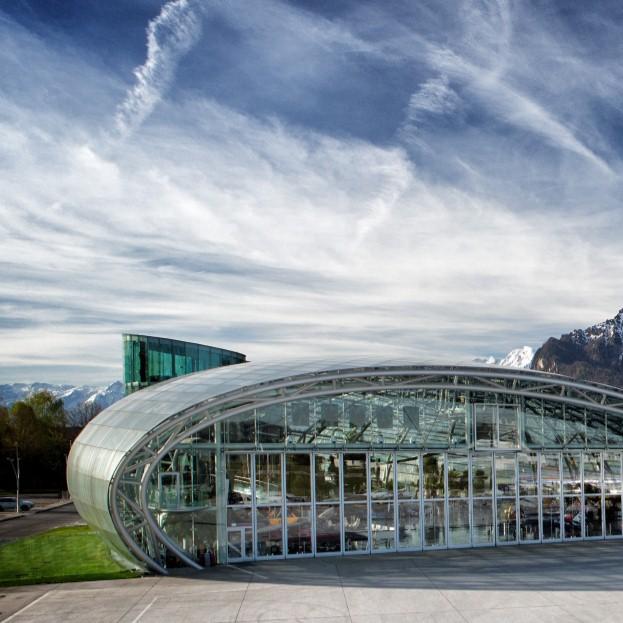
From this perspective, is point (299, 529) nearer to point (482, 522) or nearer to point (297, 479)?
point (297, 479)

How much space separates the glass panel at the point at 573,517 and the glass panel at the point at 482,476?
349cm

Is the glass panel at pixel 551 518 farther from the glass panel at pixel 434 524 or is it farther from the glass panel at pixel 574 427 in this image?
the glass panel at pixel 434 524

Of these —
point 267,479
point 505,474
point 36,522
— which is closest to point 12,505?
point 36,522

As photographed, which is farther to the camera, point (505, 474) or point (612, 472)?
point (612, 472)

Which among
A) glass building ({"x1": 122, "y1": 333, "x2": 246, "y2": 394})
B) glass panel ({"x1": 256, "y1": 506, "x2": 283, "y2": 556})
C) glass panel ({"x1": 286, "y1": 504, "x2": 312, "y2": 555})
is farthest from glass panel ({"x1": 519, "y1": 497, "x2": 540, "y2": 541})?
glass building ({"x1": 122, "y1": 333, "x2": 246, "y2": 394})

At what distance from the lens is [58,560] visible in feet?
89.1

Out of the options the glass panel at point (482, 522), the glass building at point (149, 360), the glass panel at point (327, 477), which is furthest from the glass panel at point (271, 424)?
the glass building at point (149, 360)

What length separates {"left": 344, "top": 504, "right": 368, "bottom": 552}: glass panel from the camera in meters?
25.9

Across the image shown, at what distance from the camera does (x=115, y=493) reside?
2238cm

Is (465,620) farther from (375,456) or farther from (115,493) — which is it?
(115,493)

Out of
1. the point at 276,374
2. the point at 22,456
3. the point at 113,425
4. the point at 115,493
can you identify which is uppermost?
the point at 276,374

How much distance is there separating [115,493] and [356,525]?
350 inches

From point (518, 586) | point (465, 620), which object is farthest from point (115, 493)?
point (518, 586)

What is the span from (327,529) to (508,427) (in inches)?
326
